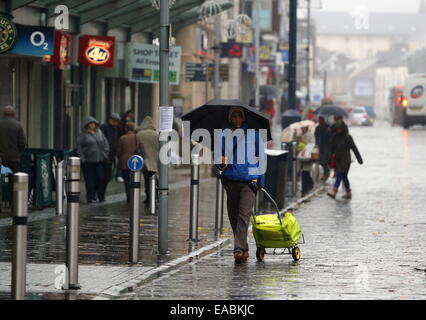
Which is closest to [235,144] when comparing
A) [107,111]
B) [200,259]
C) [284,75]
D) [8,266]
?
[200,259]

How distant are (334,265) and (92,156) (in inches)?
413

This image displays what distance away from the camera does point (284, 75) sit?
105625 mm

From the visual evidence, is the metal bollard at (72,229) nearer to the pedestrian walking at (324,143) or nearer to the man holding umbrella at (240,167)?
the man holding umbrella at (240,167)

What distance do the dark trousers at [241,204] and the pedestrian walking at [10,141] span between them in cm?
710

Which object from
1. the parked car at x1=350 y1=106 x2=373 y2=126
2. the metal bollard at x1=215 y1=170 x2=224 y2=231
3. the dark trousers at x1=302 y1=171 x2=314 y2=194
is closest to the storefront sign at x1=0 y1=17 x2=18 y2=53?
the metal bollard at x1=215 y1=170 x2=224 y2=231

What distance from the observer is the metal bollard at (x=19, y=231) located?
10156 mm

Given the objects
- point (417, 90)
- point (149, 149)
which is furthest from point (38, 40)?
point (417, 90)

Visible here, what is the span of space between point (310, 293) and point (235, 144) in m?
3.24

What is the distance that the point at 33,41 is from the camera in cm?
2316

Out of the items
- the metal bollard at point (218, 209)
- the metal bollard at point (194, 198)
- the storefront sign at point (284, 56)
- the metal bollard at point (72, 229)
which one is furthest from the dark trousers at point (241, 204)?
the storefront sign at point (284, 56)

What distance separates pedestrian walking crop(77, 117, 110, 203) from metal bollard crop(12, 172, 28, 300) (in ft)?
46.1
